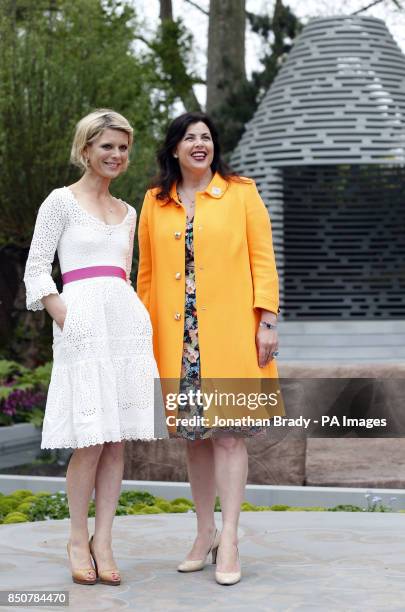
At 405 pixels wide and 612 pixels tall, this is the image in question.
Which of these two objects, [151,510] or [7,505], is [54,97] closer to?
[7,505]

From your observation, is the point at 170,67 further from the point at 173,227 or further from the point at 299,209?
the point at 173,227

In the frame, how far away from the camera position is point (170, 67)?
22.6m

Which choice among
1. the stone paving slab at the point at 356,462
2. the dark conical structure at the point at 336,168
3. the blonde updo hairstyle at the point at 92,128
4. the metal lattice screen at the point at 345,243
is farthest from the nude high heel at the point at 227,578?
the metal lattice screen at the point at 345,243

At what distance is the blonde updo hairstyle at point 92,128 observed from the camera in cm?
468

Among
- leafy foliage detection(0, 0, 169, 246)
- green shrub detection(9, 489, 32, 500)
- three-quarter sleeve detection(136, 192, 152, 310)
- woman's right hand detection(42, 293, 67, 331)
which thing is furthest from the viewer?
leafy foliage detection(0, 0, 169, 246)

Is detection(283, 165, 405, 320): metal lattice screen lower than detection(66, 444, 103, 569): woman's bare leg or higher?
higher

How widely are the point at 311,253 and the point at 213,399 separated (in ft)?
32.5

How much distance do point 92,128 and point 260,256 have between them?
86cm

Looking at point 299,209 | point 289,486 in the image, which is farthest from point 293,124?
point 289,486

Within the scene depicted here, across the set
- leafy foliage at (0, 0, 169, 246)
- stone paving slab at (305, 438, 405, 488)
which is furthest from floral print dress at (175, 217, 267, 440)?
leafy foliage at (0, 0, 169, 246)

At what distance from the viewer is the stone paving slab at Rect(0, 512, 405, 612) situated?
432 cm

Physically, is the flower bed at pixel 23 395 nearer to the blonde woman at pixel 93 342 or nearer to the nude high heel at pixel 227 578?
the blonde woman at pixel 93 342

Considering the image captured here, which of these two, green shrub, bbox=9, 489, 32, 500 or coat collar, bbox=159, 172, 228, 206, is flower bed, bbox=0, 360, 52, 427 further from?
coat collar, bbox=159, 172, 228, 206

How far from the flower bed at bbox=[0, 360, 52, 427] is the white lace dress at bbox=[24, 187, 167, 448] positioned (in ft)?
25.2
